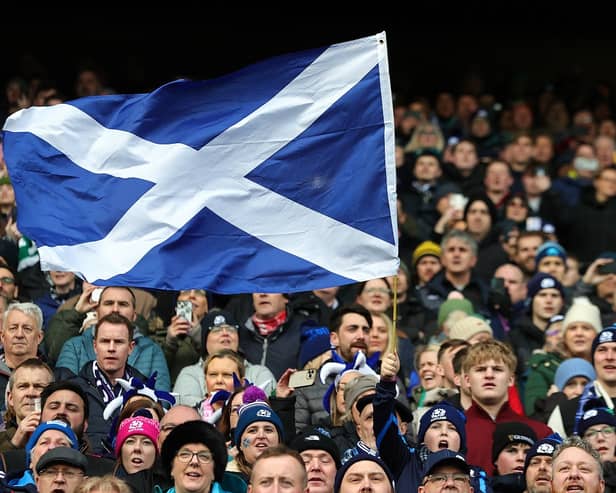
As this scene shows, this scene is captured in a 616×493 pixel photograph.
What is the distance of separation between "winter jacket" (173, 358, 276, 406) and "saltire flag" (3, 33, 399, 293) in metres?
1.77

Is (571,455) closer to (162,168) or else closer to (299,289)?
(299,289)

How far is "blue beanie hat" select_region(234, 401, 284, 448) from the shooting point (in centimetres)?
1148

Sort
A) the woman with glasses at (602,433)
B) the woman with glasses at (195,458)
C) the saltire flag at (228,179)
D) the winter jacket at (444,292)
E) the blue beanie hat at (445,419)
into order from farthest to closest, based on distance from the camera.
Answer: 1. the winter jacket at (444,292)
2. the woman with glasses at (602,433)
3. the blue beanie hat at (445,419)
4. the saltire flag at (228,179)
5. the woman with glasses at (195,458)

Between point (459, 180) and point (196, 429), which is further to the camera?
point (459, 180)

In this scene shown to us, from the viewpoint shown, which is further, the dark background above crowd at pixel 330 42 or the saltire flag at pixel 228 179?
the dark background above crowd at pixel 330 42

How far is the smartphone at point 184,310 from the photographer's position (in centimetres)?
1414

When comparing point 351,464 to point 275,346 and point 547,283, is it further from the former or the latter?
point 547,283

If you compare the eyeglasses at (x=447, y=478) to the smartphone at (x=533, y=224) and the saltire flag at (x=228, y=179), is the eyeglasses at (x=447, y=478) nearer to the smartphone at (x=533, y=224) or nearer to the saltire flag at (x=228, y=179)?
the saltire flag at (x=228, y=179)

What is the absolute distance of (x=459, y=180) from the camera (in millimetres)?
20297

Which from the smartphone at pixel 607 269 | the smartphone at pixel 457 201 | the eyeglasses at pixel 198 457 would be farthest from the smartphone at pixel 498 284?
the eyeglasses at pixel 198 457

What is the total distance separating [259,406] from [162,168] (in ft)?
5.06

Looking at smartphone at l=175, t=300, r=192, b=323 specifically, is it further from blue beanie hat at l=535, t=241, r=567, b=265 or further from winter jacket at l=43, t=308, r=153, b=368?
A: blue beanie hat at l=535, t=241, r=567, b=265

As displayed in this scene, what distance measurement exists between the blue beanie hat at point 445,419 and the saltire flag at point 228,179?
110 cm

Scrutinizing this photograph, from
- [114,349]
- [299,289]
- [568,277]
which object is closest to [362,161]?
[299,289]
